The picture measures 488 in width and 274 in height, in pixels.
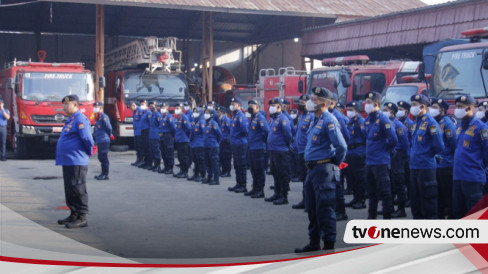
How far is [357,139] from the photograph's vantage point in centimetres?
893

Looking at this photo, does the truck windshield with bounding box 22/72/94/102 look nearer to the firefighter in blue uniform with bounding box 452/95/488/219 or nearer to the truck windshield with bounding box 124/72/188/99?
the truck windshield with bounding box 124/72/188/99

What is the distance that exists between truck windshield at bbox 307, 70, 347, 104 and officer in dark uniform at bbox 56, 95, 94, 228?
7.48 metres

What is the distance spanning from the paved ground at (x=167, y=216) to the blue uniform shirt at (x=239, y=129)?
0.98 metres

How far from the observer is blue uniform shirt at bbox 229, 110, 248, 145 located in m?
10.9

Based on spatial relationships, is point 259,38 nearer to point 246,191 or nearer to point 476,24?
point 476,24

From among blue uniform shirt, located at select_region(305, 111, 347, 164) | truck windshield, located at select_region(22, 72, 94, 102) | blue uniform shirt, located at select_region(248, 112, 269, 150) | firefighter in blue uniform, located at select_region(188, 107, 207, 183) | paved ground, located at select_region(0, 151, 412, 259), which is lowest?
paved ground, located at select_region(0, 151, 412, 259)

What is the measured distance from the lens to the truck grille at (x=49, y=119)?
51.7 feet

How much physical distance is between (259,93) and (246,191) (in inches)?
322

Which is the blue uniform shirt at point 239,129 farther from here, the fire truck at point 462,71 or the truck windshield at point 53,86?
the truck windshield at point 53,86

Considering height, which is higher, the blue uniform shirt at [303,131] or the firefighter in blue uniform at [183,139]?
the blue uniform shirt at [303,131]

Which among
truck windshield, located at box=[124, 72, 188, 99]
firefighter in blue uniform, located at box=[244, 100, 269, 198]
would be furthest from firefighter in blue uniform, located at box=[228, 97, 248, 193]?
truck windshield, located at box=[124, 72, 188, 99]

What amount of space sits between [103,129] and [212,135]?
2.44 metres

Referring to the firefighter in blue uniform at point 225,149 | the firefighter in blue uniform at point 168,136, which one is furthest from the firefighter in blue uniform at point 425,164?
the firefighter in blue uniform at point 168,136

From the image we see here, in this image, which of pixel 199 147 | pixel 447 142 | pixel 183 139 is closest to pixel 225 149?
pixel 183 139
